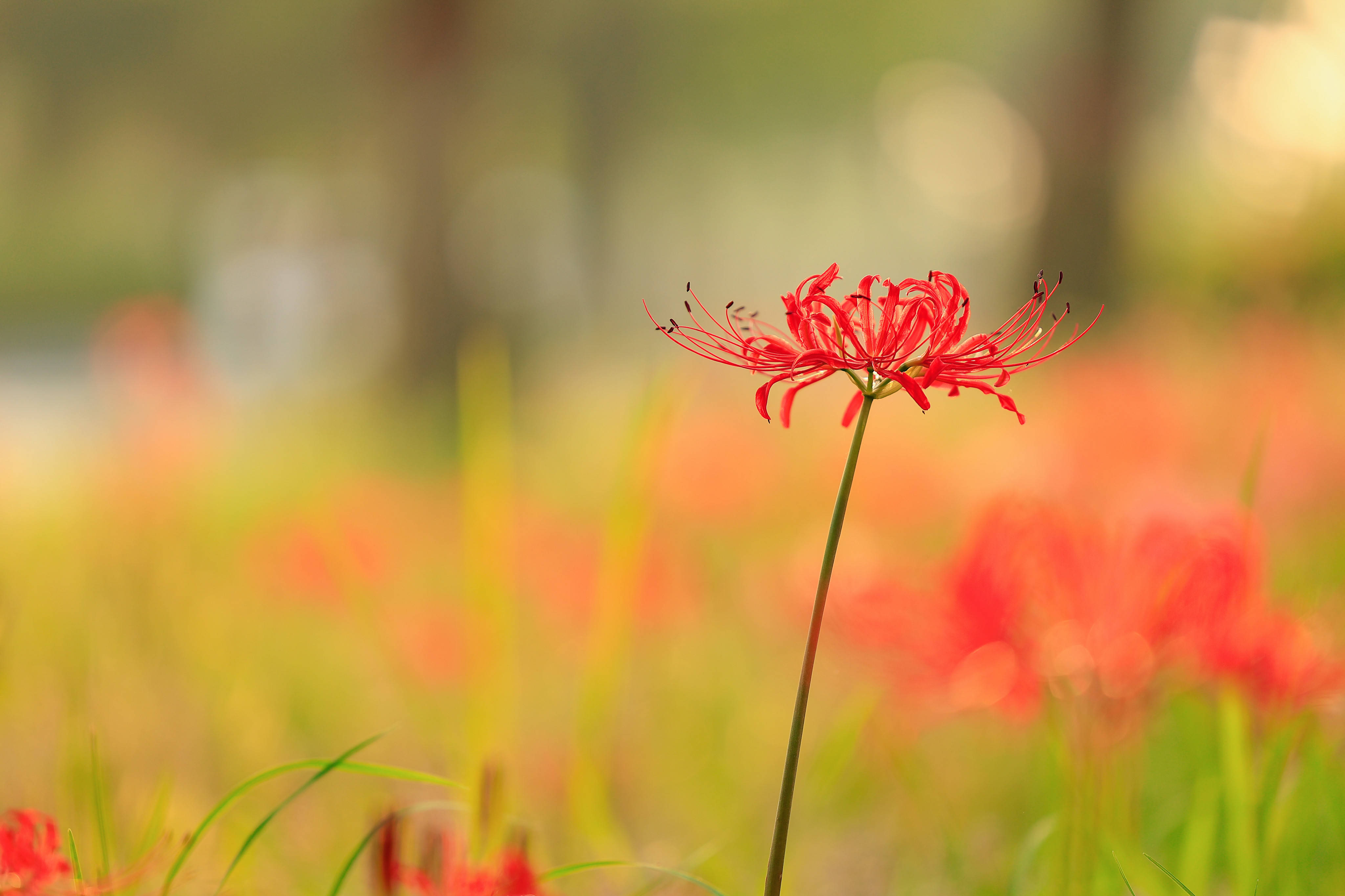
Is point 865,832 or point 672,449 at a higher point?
point 672,449

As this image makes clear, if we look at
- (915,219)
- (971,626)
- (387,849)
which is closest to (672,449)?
(971,626)

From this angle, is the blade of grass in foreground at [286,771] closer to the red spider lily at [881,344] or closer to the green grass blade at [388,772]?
the green grass blade at [388,772]

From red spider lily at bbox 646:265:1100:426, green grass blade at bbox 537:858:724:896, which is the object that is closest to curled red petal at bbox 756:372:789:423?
red spider lily at bbox 646:265:1100:426

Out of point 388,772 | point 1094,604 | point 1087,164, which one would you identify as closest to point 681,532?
point 1094,604

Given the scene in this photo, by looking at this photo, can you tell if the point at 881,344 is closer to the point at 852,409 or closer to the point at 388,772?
the point at 852,409

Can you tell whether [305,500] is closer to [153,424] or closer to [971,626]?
[153,424]

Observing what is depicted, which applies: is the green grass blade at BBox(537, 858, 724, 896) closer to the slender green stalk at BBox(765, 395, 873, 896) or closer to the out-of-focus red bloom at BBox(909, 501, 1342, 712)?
the slender green stalk at BBox(765, 395, 873, 896)
